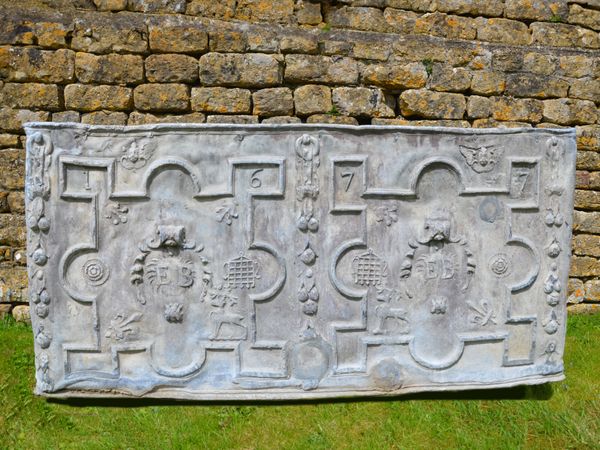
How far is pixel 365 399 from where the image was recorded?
9.00 feet

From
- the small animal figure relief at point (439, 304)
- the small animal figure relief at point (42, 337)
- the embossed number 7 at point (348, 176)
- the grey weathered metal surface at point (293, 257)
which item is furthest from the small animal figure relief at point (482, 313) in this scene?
the small animal figure relief at point (42, 337)

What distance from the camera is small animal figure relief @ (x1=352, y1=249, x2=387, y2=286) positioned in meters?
2.66

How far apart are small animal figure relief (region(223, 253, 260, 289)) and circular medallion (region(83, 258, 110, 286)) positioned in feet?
2.00

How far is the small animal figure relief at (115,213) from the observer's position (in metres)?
2.52

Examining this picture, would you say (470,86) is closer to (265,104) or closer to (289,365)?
(265,104)

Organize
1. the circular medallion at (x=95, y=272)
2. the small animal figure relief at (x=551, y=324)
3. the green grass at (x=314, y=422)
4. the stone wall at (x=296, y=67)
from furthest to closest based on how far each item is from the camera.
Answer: the stone wall at (x=296, y=67) → the small animal figure relief at (x=551, y=324) → the circular medallion at (x=95, y=272) → the green grass at (x=314, y=422)

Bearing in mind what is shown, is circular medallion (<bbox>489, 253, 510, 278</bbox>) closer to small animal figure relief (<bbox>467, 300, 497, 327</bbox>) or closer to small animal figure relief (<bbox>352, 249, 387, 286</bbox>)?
small animal figure relief (<bbox>467, 300, 497, 327</bbox>)

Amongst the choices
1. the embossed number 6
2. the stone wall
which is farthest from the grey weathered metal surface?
the stone wall

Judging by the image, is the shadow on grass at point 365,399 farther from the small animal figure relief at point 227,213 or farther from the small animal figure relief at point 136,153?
the small animal figure relief at point 136,153

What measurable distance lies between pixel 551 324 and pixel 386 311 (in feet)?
3.07

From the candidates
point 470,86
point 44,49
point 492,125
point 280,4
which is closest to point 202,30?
point 280,4

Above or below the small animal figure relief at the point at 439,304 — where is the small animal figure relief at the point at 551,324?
below

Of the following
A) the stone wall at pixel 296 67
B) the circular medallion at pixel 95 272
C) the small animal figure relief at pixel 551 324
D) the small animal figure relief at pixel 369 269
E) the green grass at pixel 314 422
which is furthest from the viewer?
the stone wall at pixel 296 67

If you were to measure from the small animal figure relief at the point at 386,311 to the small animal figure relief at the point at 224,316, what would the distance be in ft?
2.36
